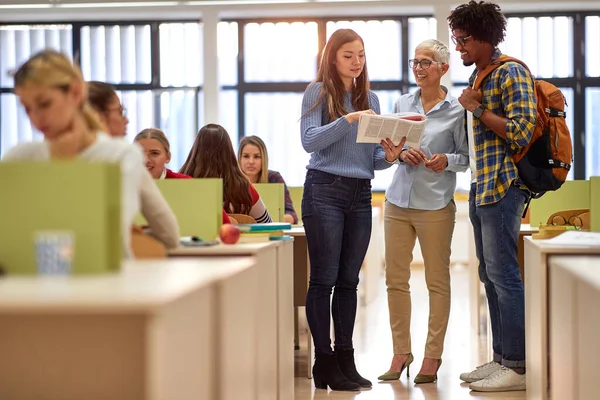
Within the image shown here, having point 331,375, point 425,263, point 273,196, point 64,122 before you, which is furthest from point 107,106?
point 273,196

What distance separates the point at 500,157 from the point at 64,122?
79.4 inches

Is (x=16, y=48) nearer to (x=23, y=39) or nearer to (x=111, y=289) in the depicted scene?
(x=23, y=39)

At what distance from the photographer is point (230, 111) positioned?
32.1 ft

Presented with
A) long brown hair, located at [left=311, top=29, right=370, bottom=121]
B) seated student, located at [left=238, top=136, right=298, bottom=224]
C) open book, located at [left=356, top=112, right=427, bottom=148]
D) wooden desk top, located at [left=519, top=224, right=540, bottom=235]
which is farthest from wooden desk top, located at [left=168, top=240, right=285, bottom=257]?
seated student, located at [left=238, top=136, right=298, bottom=224]

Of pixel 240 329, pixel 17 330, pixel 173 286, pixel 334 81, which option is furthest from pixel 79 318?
pixel 334 81

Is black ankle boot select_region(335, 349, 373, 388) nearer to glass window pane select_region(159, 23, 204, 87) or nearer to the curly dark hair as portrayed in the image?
the curly dark hair

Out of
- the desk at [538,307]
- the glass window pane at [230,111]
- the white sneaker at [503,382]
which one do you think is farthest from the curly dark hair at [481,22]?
the glass window pane at [230,111]

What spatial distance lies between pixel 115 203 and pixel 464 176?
8506 mm

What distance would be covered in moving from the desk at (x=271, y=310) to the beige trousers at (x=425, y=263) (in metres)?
0.64

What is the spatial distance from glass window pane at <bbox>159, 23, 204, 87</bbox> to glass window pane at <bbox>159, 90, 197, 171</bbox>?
0.13 meters

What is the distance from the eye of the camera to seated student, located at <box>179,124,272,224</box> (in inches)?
149

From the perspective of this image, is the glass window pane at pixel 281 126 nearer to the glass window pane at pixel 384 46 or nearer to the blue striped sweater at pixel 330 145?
the glass window pane at pixel 384 46

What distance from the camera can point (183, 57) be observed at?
31.9 ft

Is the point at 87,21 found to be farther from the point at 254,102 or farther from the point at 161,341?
the point at 161,341
